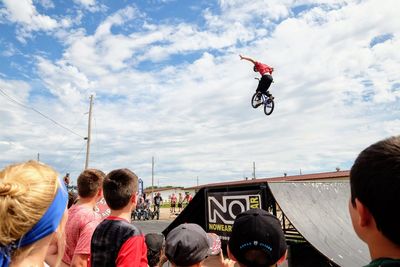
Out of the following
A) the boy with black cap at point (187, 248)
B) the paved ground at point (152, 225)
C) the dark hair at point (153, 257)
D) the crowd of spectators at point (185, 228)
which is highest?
the crowd of spectators at point (185, 228)

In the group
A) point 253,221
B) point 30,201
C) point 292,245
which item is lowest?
point 292,245

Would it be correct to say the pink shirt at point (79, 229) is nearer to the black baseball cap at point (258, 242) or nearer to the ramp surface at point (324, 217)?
the black baseball cap at point (258, 242)

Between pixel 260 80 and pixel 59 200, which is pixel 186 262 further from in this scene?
pixel 260 80

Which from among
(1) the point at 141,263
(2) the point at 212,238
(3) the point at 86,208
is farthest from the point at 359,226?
(3) the point at 86,208

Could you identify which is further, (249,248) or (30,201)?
(249,248)

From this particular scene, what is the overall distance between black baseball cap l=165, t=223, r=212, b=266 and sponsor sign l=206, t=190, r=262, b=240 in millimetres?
3999

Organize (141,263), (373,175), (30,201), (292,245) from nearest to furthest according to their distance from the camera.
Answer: (373,175), (30,201), (141,263), (292,245)

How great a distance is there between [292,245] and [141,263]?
17.3 ft

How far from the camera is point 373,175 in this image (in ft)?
3.74

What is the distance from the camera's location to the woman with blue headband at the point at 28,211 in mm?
1325

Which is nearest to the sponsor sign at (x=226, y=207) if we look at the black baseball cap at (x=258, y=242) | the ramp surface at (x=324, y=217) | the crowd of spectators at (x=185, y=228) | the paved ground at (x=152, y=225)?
the ramp surface at (x=324, y=217)

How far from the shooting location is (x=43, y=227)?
143 centimetres

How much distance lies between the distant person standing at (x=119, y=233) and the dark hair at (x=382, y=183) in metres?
1.76

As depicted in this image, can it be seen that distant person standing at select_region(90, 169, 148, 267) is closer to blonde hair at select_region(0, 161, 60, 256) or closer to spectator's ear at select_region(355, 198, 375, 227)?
blonde hair at select_region(0, 161, 60, 256)
